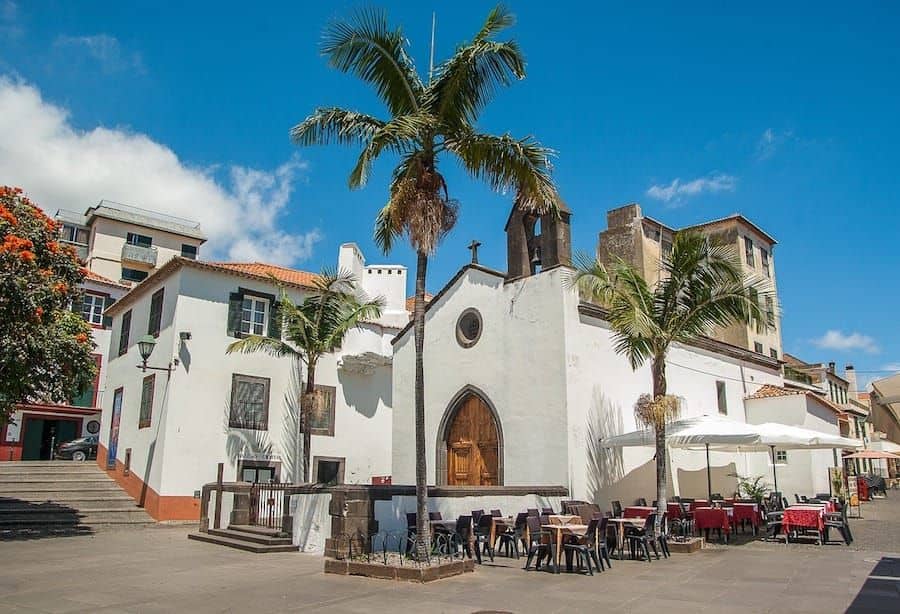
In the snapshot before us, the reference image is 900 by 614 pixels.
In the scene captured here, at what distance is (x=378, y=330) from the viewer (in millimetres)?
26766

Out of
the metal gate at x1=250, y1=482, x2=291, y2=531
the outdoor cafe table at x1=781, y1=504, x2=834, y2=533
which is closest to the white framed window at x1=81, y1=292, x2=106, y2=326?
the metal gate at x1=250, y1=482, x2=291, y2=531

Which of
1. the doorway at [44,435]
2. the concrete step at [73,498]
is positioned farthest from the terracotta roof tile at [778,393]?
the doorway at [44,435]

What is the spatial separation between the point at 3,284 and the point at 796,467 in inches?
919

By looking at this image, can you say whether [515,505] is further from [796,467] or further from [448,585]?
[796,467]

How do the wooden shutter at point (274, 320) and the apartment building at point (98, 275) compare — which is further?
the apartment building at point (98, 275)

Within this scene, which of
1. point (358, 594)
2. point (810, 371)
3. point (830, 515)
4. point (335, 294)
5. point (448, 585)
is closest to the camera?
point (358, 594)

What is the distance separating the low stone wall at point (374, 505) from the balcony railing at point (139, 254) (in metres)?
33.4

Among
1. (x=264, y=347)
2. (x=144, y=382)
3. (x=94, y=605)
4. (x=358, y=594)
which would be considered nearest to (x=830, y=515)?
(x=358, y=594)

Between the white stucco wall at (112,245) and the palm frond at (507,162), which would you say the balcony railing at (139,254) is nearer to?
the white stucco wall at (112,245)

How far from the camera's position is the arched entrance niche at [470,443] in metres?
18.6

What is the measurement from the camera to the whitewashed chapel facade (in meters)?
17.0

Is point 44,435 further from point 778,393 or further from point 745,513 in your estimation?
point 778,393

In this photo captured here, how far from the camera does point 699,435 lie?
15055 millimetres

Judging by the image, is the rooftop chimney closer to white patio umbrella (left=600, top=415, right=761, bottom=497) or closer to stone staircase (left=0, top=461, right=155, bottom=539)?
white patio umbrella (left=600, top=415, right=761, bottom=497)
